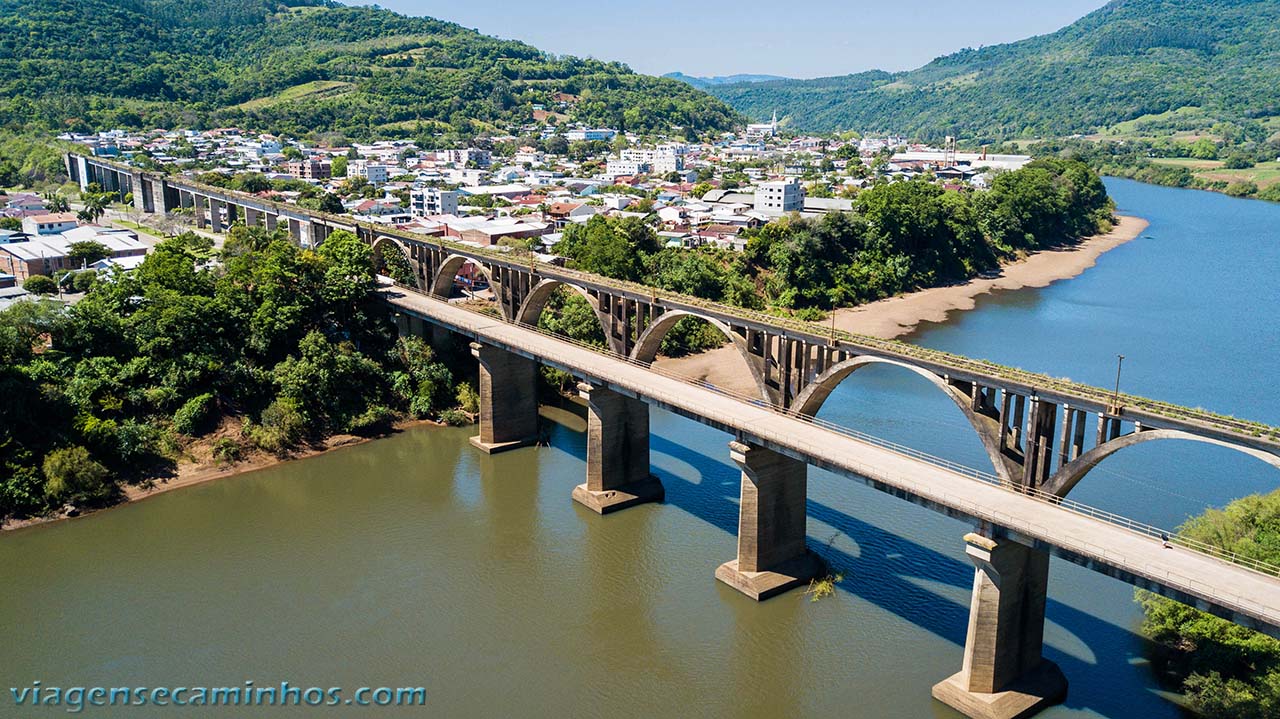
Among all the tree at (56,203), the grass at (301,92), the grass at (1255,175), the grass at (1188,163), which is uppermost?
the grass at (301,92)

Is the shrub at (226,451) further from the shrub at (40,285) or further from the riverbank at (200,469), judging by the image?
the shrub at (40,285)

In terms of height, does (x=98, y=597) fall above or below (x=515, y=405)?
below

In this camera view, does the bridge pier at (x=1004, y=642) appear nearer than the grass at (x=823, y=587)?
Yes

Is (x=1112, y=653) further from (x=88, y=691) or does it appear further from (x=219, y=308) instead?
(x=219, y=308)

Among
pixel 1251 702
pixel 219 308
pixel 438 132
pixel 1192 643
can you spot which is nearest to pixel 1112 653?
pixel 1192 643

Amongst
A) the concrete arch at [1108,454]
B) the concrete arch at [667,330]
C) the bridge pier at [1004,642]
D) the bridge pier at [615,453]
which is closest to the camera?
the concrete arch at [1108,454]

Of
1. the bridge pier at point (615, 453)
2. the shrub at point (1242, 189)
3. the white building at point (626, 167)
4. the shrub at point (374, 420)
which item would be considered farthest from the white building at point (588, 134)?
the bridge pier at point (615, 453)
